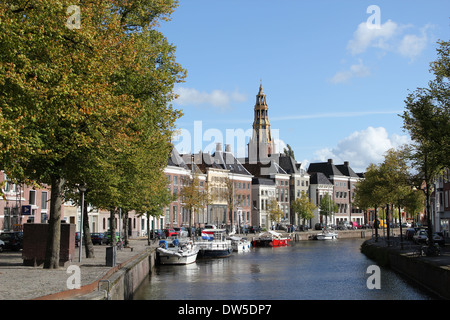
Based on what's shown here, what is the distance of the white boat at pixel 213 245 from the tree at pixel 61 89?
35555 mm

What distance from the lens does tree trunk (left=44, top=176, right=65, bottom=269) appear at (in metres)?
30.6

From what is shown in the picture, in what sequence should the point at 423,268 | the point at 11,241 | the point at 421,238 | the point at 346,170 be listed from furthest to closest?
the point at 346,170 < the point at 421,238 < the point at 11,241 < the point at 423,268

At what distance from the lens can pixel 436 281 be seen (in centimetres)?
3350

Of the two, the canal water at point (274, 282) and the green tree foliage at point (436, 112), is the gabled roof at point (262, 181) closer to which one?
the canal water at point (274, 282)

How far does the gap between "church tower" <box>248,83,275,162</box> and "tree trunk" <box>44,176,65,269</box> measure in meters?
143

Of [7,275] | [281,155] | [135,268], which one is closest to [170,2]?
[135,268]

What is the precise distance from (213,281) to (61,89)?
24.9 m

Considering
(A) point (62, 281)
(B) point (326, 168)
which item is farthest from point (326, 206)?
(A) point (62, 281)

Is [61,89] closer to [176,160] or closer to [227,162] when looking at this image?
[176,160]

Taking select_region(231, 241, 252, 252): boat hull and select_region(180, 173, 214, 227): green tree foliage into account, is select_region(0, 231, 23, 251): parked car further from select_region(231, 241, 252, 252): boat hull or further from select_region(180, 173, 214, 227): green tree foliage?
select_region(180, 173, 214, 227): green tree foliage

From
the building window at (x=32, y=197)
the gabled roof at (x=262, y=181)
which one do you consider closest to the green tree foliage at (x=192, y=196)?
the building window at (x=32, y=197)

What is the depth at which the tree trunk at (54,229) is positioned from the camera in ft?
100

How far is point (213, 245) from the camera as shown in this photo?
70625 mm

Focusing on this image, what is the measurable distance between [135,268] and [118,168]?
6744 mm
